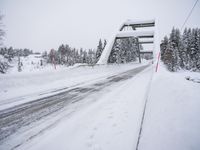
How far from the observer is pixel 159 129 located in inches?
112

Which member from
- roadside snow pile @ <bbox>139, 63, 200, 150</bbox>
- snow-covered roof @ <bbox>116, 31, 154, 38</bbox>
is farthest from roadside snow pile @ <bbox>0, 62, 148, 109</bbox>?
snow-covered roof @ <bbox>116, 31, 154, 38</bbox>

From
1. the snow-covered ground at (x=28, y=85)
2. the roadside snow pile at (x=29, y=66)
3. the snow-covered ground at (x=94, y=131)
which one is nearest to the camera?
the snow-covered ground at (x=94, y=131)

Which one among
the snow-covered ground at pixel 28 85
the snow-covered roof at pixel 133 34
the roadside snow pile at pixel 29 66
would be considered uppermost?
the snow-covered roof at pixel 133 34

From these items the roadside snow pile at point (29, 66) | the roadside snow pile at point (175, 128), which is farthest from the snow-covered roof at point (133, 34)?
the roadside snow pile at point (29, 66)

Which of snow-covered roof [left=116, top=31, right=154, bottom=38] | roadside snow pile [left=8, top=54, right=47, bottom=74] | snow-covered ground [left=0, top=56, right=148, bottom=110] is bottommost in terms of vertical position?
roadside snow pile [left=8, top=54, right=47, bottom=74]

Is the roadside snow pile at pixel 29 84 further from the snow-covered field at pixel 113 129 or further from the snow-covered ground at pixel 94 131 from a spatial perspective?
the snow-covered ground at pixel 94 131

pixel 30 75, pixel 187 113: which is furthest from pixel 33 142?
pixel 30 75

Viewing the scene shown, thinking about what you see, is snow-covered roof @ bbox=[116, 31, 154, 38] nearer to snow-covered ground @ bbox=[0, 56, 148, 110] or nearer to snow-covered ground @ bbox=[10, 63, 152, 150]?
snow-covered ground @ bbox=[0, 56, 148, 110]

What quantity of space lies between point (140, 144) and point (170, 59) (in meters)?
34.4

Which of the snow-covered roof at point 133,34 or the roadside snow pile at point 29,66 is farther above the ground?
the snow-covered roof at point 133,34

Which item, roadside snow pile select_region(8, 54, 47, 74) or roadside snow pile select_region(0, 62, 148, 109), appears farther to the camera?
roadside snow pile select_region(8, 54, 47, 74)

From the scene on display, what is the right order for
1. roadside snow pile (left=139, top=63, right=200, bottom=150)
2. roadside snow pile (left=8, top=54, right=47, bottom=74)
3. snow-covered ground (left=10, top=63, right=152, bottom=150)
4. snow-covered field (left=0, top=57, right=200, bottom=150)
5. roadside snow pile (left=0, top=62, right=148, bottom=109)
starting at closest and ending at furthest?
1. roadside snow pile (left=139, top=63, right=200, bottom=150)
2. snow-covered field (left=0, top=57, right=200, bottom=150)
3. snow-covered ground (left=10, top=63, right=152, bottom=150)
4. roadside snow pile (left=0, top=62, right=148, bottom=109)
5. roadside snow pile (left=8, top=54, right=47, bottom=74)

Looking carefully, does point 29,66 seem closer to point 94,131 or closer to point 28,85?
point 28,85

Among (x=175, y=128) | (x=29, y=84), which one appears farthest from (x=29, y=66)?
(x=175, y=128)
